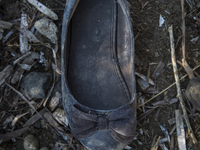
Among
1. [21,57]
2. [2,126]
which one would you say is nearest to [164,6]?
[21,57]

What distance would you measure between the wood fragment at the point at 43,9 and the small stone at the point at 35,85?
0.91m

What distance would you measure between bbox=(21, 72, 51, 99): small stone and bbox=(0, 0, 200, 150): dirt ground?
25 centimetres

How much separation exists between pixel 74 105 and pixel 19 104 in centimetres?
99

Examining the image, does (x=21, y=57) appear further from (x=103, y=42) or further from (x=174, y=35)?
(x=174, y=35)

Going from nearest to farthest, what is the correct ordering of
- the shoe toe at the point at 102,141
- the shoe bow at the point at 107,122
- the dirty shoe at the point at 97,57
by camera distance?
the shoe bow at the point at 107,122 → the shoe toe at the point at 102,141 → the dirty shoe at the point at 97,57

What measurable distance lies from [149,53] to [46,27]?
1.66m

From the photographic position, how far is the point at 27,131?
2.69 meters

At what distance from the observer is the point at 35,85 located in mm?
2623

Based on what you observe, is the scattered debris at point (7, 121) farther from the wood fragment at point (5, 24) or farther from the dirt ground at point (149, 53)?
the wood fragment at point (5, 24)

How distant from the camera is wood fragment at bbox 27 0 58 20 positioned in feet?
9.30

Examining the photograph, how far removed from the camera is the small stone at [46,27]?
2797mm

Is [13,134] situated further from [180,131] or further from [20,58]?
[180,131]

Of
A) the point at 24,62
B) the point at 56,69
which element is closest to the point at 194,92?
the point at 56,69

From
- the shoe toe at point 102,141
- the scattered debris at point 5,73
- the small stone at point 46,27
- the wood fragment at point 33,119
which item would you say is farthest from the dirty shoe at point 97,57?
the scattered debris at point 5,73
